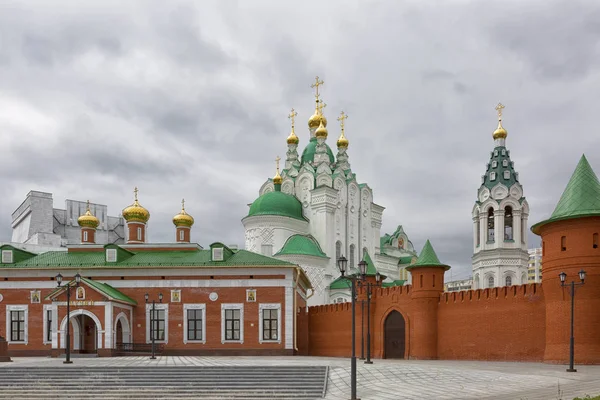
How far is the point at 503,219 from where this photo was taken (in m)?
59.5

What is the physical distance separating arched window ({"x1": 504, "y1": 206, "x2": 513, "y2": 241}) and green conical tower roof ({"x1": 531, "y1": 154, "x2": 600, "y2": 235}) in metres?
33.6

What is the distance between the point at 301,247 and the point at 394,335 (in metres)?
20.3

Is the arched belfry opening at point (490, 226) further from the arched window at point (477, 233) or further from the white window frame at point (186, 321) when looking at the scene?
the white window frame at point (186, 321)

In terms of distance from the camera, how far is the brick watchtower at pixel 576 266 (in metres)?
25.0

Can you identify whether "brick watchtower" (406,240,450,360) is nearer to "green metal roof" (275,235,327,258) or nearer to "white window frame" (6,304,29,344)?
"white window frame" (6,304,29,344)

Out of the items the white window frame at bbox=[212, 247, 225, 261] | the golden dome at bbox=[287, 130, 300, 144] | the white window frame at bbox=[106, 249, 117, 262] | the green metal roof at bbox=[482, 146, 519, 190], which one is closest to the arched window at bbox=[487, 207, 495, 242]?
the green metal roof at bbox=[482, 146, 519, 190]

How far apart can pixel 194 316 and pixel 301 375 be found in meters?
15.2

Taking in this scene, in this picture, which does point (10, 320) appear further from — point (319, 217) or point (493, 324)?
point (319, 217)

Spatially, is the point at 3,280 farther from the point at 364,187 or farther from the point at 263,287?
the point at 364,187

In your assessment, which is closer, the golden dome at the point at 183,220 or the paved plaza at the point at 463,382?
the paved plaza at the point at 463,382

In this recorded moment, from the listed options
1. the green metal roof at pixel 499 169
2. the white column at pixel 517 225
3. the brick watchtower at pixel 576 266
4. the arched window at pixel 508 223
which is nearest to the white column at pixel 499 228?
the arched window at pixel 508 223

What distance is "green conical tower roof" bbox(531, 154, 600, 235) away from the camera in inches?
1008

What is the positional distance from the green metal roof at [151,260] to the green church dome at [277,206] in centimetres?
1778

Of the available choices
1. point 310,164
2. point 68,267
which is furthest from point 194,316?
point 310,164
